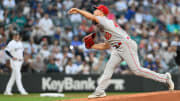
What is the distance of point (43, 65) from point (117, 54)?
327 inches

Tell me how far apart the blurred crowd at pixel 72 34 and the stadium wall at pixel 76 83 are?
1.38ft

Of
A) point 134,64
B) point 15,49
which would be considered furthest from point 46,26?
point 134,64

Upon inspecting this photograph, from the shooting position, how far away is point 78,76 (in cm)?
1652

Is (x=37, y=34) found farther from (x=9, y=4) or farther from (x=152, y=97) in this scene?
(x=152, y=97)

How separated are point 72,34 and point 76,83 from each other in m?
3.12

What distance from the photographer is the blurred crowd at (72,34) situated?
663 inches

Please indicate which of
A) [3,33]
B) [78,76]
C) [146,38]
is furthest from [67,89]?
[146,38]

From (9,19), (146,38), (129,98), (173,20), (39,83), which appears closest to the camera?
(129,98)

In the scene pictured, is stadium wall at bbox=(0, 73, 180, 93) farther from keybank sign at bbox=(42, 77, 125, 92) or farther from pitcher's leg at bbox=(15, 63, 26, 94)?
pitcher's leg at bbox=(15, 63, 26, 94)

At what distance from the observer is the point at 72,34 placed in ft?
61.3

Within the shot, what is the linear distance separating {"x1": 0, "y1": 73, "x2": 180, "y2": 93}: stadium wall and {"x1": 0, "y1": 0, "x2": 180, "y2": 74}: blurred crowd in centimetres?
42

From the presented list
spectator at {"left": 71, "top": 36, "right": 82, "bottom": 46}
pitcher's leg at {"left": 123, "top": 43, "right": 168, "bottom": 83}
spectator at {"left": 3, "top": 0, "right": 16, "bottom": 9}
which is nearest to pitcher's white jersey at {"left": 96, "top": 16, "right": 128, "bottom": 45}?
pitcher's leg at {"left": 123, "top": 43, "right": 168, "bottom": 83}

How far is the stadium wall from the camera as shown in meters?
16.2

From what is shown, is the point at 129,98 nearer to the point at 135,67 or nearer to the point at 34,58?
the point at 135,67
